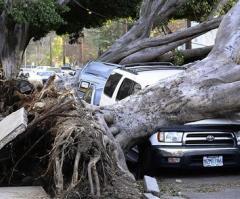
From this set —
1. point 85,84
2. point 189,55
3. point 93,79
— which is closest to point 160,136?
point 93,79

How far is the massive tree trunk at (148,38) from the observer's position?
21.2 metres

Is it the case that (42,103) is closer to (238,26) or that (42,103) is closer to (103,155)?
(103,155)

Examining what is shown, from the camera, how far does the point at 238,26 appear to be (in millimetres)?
12484

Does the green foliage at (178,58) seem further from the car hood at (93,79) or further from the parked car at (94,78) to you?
the car hood at (93,79)

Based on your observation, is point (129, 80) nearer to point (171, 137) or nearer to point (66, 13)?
point (171, 137)

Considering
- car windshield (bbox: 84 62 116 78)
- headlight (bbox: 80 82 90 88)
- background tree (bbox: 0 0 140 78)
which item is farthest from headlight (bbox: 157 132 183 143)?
background tree (bbox: 0 0 140 78)

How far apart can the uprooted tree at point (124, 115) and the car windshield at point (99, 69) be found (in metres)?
3.21

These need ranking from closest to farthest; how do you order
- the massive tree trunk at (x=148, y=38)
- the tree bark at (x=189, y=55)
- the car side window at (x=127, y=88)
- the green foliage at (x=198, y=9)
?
the car side window at (x=127, y=88), the massive tree trunk at (x=148, y=38), the tree bark at (x=189, y=55), the green foliage at (x=198, y=9)

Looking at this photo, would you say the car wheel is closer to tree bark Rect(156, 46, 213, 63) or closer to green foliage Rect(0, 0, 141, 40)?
green foliage Rect(0, 0, 141, 40)

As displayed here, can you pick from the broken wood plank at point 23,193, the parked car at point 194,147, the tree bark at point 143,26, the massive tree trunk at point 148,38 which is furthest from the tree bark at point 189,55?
the broken wood plank at point 23,193

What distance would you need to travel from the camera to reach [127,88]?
1297 cm

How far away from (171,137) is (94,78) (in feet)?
17.3

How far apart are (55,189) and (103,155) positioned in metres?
0.81

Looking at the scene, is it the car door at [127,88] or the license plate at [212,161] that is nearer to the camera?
the license plate at [212,161]
